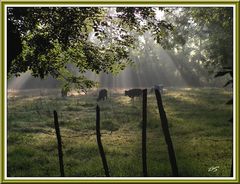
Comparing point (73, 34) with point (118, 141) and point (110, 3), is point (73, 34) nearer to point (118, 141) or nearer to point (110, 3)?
point (110, 3)

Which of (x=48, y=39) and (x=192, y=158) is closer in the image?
(x=48, y=39)

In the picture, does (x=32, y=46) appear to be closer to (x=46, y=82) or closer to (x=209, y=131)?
(x=209, y=131)

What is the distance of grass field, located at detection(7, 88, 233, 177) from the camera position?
13.4m

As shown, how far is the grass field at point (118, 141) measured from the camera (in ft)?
43.9

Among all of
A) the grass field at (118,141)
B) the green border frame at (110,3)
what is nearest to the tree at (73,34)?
the green border frame at (110,3)

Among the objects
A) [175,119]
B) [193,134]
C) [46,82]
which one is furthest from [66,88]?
[46,82]

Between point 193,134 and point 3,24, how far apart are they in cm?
1290

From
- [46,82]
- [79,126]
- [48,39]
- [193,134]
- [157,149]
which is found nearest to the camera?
[48,39]

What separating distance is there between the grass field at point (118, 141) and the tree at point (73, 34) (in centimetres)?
303

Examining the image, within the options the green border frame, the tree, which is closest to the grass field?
the tree

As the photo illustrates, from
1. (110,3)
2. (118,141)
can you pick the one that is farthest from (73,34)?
(118,141)

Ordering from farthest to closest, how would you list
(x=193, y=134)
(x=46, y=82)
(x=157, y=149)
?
(x=46, y=82), (x=193, y=134), (x=157, y=149)

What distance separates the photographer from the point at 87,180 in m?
8.39

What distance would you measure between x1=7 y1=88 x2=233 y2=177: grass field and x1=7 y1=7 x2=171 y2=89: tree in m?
3.03
